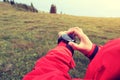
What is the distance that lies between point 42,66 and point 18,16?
20.1 m

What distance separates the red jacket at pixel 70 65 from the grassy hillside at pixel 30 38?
826 cm

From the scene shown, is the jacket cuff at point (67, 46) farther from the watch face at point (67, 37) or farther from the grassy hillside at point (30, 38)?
the grassy hillside at point (30, 38)

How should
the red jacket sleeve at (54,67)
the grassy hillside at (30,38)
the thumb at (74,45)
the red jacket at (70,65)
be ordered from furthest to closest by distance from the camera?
the grassy hillside at (30,38), the thumb at (74,45), the red jacket sleeve at (54,67), the red jacket at (70,65)

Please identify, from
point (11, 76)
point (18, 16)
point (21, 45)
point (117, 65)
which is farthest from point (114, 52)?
point (18, 16)

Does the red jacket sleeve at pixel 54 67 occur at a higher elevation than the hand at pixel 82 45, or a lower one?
lower

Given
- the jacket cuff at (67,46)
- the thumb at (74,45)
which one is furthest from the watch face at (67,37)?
the thumb at (74,45)

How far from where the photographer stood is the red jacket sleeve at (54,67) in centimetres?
351

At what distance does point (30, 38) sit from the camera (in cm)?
1616

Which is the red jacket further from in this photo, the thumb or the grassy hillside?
the grassy hillside

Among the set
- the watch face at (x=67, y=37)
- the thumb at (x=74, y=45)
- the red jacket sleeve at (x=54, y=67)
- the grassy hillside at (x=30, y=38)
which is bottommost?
the grassy hillside at (x=30, y=38)

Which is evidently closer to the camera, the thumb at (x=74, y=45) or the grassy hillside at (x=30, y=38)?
the thumb at (x=74, y=45)

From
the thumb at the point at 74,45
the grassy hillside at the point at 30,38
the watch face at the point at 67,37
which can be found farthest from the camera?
the grassy hillside at the point at 30,38

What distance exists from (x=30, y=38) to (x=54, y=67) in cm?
1252

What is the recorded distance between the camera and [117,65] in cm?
294
